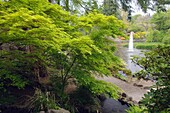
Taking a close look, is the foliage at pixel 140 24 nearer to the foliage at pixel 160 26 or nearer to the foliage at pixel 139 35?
the foliage at pixel 139 35

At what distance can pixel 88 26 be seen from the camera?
4.54m

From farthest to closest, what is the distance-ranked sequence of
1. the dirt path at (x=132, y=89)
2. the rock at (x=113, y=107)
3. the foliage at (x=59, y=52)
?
the dirt path at (x=132, y=89) < the rock at (x=113, y=107) < the foliage at (x=59, y=52)

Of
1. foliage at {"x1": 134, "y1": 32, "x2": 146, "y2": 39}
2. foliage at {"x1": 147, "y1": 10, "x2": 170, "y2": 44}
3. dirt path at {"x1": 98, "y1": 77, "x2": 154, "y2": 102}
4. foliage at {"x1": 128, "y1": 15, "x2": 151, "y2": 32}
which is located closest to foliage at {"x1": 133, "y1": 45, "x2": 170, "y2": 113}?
dirt path at {"x1": 98, "y1": 77, "x2": 154, "y2": 102}

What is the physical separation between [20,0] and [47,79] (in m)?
2.47

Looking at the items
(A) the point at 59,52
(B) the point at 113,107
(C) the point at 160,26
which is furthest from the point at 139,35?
(A) the point at 59,52

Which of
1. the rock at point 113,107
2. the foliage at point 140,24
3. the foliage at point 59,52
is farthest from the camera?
the foliage at point 140,24

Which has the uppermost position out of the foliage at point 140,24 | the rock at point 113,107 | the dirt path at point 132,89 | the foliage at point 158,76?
the foliage at point 140,24

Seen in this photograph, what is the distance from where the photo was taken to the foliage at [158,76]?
209 centimetres

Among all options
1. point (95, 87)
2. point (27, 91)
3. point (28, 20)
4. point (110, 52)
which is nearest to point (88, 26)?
point (110, 52)

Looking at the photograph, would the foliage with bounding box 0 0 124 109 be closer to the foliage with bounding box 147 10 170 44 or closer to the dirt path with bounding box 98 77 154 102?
the dirt path with bounding box 98 77 154 102

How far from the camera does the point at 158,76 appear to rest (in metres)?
2.18

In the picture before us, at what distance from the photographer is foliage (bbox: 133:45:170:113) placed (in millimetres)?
2092

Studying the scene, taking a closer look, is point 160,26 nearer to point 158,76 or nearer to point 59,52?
point 59,52

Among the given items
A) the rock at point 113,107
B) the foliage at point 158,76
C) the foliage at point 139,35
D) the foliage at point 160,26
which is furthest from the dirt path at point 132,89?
the foliage at point 139,35
